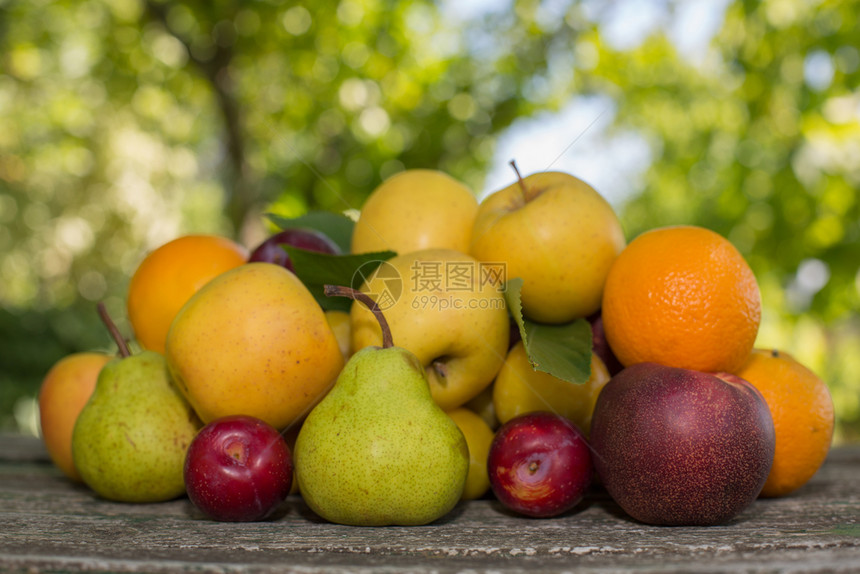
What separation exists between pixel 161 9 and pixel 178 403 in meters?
3.27

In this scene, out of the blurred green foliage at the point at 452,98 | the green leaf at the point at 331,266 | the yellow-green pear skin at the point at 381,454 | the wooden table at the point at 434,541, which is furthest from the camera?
the blurred green foliage at the point at 452,98

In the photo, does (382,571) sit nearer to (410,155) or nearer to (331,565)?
(331,565)

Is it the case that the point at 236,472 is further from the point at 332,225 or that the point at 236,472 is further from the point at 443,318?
the point at 332,225

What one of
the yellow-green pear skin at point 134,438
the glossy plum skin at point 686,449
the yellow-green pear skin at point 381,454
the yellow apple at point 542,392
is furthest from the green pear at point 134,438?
the glossy plum skin at point 686,449

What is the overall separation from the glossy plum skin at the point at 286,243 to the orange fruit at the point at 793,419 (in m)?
0.82

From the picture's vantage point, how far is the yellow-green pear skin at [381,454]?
85cm

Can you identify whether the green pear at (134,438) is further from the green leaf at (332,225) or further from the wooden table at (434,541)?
the green leaf at (332,225)

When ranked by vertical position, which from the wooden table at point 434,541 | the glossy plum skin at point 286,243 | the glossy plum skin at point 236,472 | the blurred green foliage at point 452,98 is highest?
the blurred green foliage at point 452,98

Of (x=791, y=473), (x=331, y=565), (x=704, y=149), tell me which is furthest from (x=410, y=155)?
(x=331, y=565)

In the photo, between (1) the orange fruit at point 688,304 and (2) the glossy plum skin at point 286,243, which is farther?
(2) the glossy plum skin at point 286,243

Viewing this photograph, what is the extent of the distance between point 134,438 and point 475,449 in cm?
56

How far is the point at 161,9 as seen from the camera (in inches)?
142

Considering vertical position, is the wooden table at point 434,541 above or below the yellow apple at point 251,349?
below

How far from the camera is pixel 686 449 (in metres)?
0.86
